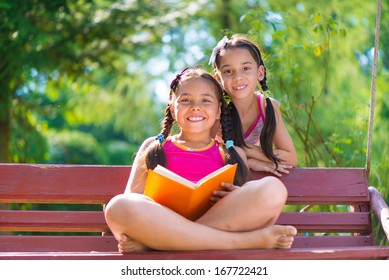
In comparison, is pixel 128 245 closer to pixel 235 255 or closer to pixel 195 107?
pixel 235 255

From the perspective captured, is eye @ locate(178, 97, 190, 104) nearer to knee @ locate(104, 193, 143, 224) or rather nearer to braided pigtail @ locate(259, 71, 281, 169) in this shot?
braided pigtail @ locate(259, 71, 281, 169)

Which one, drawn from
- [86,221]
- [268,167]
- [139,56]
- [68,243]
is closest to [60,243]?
[68,243]

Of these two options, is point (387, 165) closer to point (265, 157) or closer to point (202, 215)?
point (265, 157)

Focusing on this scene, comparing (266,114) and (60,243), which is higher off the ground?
(266,114)

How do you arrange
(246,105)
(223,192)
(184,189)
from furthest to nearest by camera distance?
(246,105) < (223,192) < (184,189)

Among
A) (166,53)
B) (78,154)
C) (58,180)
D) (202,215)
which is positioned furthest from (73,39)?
(202,215)

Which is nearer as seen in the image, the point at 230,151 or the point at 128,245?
the point at 128,245

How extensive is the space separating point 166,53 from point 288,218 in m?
5.90

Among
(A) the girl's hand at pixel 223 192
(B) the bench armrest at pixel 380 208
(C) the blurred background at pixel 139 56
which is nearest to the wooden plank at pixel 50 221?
(A) the girl's hand at pixel 223 192

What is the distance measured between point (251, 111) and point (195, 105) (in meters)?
0.41

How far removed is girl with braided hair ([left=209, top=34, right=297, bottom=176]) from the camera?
10.2 ft

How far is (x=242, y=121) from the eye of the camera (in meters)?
3.21

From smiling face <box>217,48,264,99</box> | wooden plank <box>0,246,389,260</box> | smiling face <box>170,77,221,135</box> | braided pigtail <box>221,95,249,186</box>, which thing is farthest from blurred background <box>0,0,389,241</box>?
wooden plank <box>0,246,389,260</box>

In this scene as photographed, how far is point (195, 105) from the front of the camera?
9.50ft
